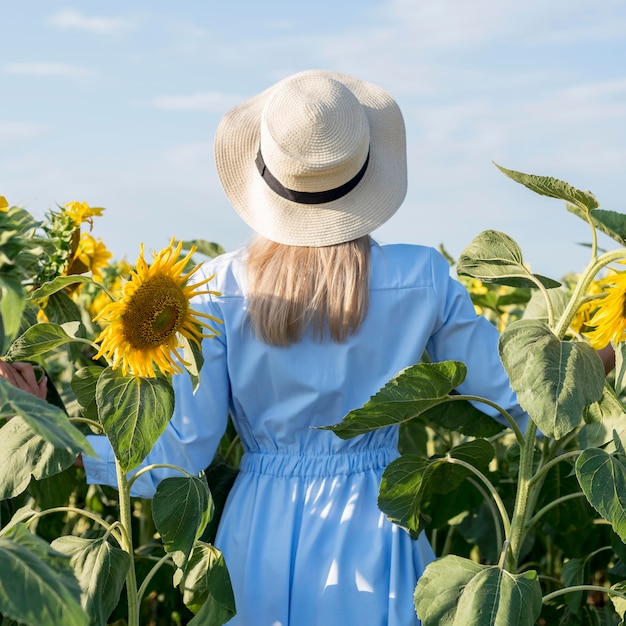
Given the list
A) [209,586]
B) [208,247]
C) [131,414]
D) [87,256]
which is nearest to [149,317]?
[131,414]

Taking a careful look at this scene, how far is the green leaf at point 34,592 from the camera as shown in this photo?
1.16 m

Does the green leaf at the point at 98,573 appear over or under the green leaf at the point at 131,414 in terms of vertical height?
under

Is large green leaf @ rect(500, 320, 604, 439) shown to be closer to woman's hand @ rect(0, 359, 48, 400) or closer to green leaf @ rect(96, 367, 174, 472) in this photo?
green leaf @ rect(96, 367, 174, 472)

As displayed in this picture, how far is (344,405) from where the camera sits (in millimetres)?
1925

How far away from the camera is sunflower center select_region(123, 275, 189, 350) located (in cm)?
159

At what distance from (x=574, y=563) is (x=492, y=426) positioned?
464 millimetres

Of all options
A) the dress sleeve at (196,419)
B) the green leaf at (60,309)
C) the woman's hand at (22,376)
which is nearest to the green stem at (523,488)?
the dress sleeve at (196,419)

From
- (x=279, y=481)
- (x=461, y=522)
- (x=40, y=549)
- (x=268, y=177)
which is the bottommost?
(x=461, y=522)

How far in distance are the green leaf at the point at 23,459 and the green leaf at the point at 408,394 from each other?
1.44 ft

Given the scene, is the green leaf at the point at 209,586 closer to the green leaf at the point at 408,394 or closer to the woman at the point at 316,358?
the woman at the point at 316,358

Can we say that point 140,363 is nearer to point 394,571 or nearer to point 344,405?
point 344,405

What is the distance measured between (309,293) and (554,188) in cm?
47

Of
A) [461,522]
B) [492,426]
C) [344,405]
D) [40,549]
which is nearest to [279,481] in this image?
[344,405]

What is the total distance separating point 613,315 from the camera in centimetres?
167
